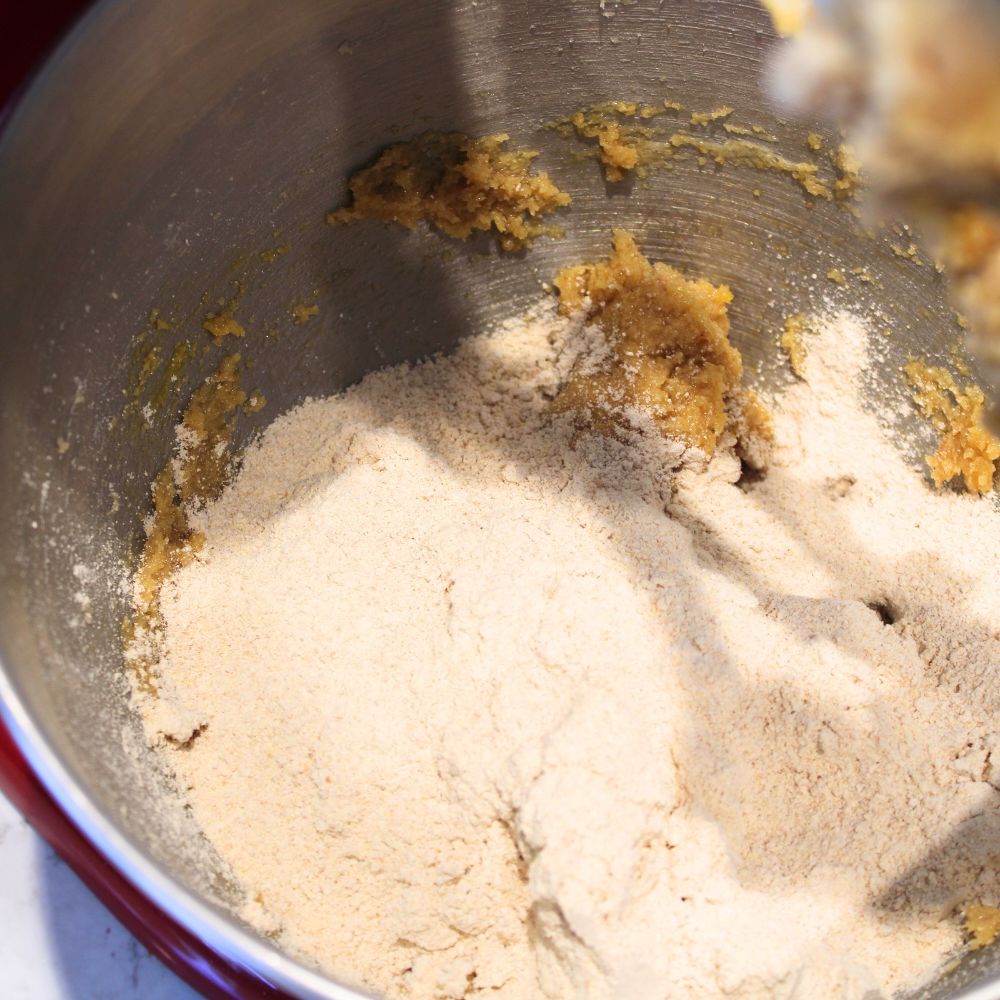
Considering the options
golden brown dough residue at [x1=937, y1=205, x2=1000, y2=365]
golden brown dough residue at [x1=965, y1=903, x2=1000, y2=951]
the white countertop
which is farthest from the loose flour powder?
golden brown dough residue at [x1=937, y1=205, x2=1000, y2=365]

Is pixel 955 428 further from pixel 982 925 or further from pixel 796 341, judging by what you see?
pixel 982 925

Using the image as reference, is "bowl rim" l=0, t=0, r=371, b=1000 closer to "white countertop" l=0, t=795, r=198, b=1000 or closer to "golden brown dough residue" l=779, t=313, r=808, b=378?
"white countertop" l=0, t=795, r=198, b=1000

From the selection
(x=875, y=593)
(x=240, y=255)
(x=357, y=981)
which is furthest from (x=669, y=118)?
(x=357, y=981)

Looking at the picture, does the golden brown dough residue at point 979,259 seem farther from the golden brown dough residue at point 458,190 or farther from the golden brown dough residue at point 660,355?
the golden brown dough residue at point 458,190

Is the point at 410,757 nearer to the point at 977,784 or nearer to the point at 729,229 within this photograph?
the point at 977,784

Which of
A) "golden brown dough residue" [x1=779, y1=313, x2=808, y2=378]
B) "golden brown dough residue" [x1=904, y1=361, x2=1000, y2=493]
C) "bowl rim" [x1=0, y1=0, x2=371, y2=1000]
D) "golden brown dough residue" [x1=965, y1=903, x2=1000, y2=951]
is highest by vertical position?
"bowl rim" [x1=0, y1=0, x2=371, y2=1000]

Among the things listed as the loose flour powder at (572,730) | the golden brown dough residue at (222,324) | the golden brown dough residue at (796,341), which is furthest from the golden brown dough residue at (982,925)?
the golden brown dough residue at (222,324)
